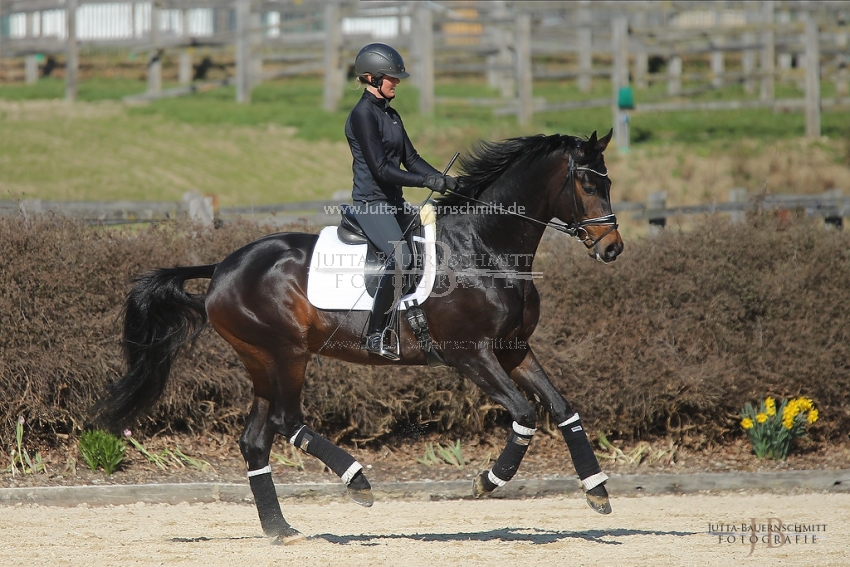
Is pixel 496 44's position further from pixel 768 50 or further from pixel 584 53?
pixel 768 50

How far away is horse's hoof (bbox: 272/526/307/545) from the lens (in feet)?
20.5

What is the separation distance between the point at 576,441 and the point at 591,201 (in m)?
1.51

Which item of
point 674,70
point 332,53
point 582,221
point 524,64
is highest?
point 674,70

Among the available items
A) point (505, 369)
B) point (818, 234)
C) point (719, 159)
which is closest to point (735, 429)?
point (818, 234)

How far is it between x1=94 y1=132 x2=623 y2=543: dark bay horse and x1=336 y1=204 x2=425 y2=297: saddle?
15 cm

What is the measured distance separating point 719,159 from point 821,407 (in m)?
9.17

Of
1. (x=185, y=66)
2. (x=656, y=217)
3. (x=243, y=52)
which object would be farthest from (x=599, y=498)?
(x=185, y=66)

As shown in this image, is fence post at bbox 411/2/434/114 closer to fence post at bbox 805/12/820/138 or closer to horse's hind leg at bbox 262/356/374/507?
fence post at bbox 805/12/820/138

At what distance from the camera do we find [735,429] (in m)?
9.00

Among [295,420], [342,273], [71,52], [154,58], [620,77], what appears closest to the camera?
[342,273]

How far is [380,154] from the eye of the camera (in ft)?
20.2

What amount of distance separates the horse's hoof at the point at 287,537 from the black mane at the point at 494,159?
2.35 metres

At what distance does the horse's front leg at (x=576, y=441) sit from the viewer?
19.8ft

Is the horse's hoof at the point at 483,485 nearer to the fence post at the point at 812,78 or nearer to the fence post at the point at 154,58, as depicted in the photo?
the fence post at the point at 812,78
